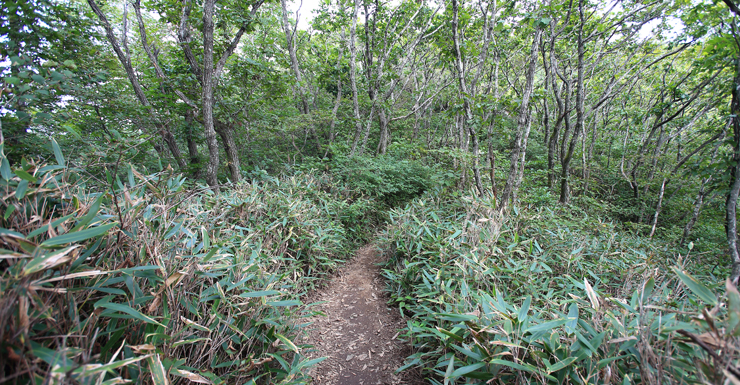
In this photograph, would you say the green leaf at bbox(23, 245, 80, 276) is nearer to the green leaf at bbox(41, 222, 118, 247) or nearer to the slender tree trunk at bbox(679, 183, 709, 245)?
the green leaf at bbox(41, 222, 118, 247)

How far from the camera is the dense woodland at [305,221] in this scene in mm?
1247

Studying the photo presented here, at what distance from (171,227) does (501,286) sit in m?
2.99

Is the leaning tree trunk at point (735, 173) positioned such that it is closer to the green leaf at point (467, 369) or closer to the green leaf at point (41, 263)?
the green leaf at point (467, 369)

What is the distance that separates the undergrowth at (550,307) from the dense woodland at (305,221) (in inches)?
0.9

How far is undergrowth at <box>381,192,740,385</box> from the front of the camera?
1.27 m

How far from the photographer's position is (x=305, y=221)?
4160 millimetres

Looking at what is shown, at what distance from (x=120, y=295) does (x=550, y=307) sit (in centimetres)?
310

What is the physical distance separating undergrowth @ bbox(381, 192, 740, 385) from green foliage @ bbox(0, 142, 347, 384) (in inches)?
51.2

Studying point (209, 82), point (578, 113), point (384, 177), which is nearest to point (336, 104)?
point (384, 177)

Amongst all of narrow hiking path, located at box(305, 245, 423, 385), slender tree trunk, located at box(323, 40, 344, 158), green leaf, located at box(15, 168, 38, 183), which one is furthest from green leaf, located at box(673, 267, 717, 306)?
slender tree trunk, located at box(323, 40, 344, 158)

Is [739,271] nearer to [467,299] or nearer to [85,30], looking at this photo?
[467,299]

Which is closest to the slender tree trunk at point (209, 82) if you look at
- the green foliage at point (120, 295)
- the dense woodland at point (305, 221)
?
the dense woodland at point (305, 221)

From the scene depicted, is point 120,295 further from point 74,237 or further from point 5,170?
point 5,170

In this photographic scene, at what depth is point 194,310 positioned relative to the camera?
167 centimetres
